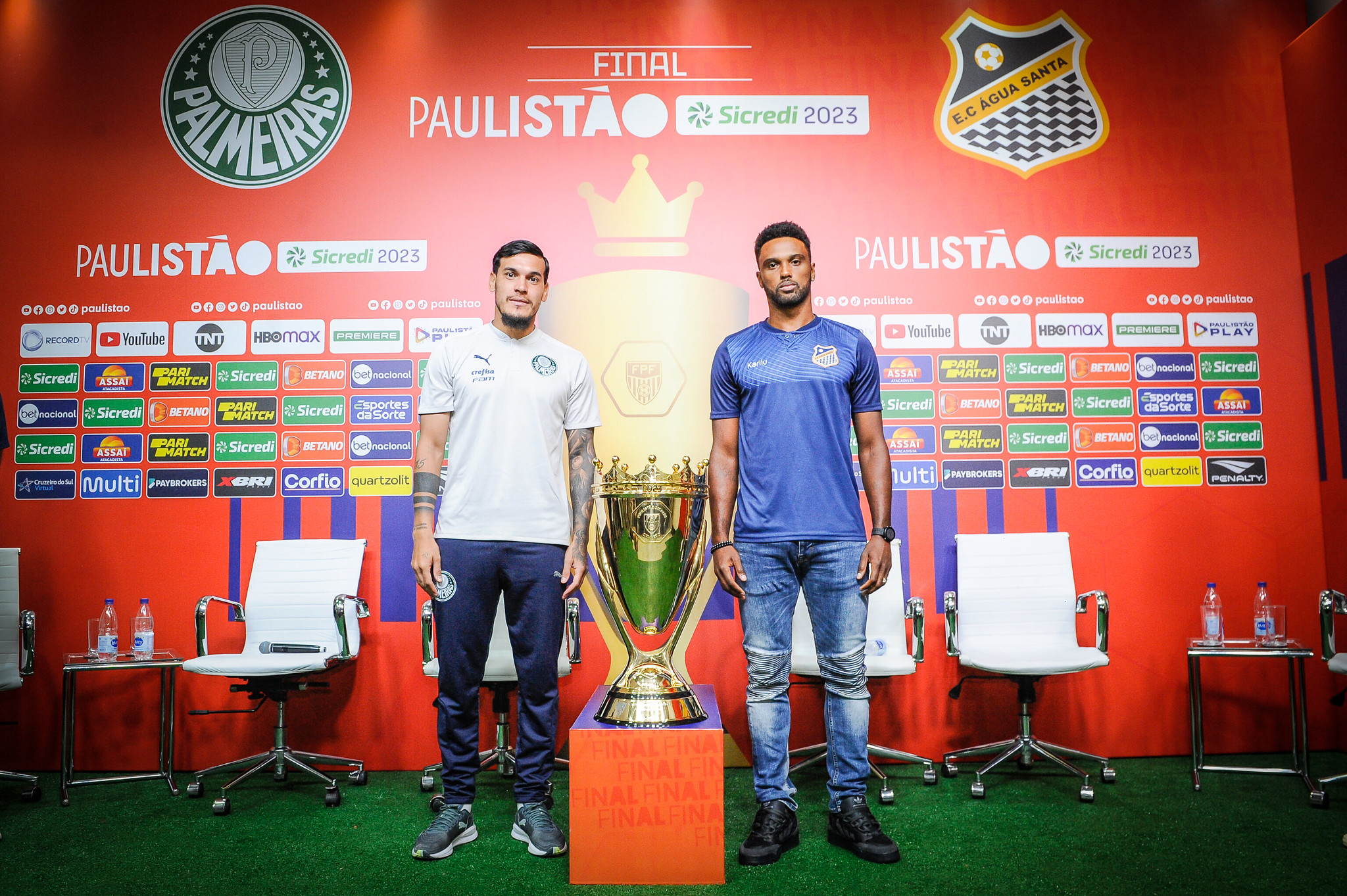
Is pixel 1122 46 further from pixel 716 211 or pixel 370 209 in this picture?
pixel 370 209

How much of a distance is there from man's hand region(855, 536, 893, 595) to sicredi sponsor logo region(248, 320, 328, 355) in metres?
2.54

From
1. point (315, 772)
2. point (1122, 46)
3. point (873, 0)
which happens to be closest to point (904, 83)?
point (873, 0)

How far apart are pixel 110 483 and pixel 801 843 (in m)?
3.24

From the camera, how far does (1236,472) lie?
3711mm

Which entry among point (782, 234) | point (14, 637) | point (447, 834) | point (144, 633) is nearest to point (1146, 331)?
point (782, 234)

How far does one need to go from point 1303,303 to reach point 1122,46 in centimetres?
144

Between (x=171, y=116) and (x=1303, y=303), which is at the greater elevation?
(x=171, y=116)

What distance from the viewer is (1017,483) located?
3.67 metres

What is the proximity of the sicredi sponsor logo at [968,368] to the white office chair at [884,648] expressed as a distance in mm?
795

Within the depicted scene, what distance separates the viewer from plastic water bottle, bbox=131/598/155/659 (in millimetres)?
3279

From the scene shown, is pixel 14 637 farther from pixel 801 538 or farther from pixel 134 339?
pixel 801 538

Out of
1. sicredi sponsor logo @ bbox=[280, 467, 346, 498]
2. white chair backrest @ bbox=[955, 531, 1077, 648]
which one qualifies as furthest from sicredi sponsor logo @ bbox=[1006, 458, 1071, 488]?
sicredi sponsor logo @ bbox=[280, 467, 346, 498]

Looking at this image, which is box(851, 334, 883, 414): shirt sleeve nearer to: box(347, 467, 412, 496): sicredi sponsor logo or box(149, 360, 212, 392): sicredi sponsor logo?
box(347, 467, 412, 496): sicredi sponsor logo

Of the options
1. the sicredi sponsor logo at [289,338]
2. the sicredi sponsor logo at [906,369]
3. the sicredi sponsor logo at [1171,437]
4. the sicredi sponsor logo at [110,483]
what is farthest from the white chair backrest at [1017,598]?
the sicredi sponsor logo at [110,483]
